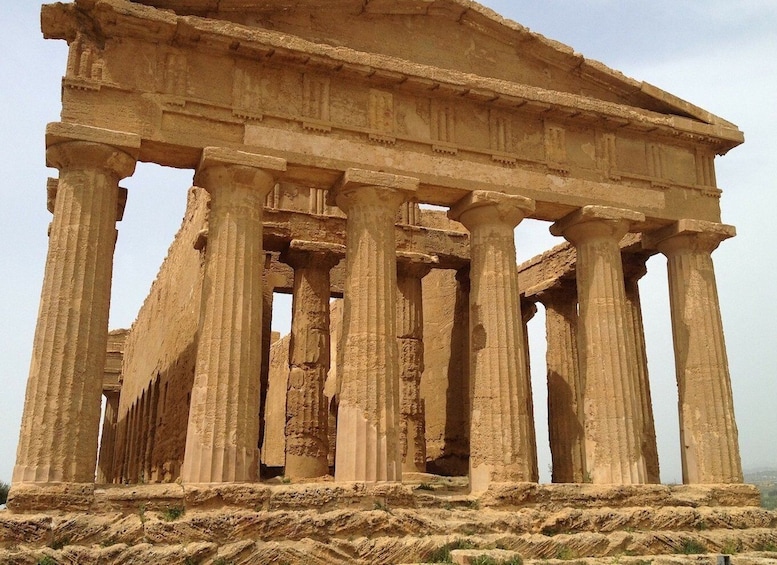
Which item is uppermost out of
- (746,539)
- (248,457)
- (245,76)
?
(245,76)

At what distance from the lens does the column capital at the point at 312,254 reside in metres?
17.1

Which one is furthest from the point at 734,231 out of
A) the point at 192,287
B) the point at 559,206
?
the point at 192,287

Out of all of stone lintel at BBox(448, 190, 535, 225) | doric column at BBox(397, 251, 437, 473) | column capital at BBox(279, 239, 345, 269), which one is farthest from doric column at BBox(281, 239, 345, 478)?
stone lintel at BBox(448, 190, 535, 225)

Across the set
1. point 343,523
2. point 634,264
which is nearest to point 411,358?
point 634,264

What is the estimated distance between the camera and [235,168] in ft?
42.6

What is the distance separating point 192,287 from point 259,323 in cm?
650

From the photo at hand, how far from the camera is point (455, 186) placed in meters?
14.6

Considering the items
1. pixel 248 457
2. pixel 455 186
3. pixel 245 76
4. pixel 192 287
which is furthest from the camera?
pixel 192 287

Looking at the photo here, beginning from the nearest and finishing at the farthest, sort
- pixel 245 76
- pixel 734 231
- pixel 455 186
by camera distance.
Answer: pixel 245 76 < pixel 455 186 < pixel 734 231

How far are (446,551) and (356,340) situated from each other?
11.7 ft

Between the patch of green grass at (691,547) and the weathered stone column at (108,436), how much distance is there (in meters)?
24.5

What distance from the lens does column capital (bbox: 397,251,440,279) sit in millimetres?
18375

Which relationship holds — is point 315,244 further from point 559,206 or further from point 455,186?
point 559,206

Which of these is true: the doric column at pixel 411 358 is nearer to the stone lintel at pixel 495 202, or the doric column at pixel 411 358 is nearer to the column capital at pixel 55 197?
the stone lintel at pixel 495 202
